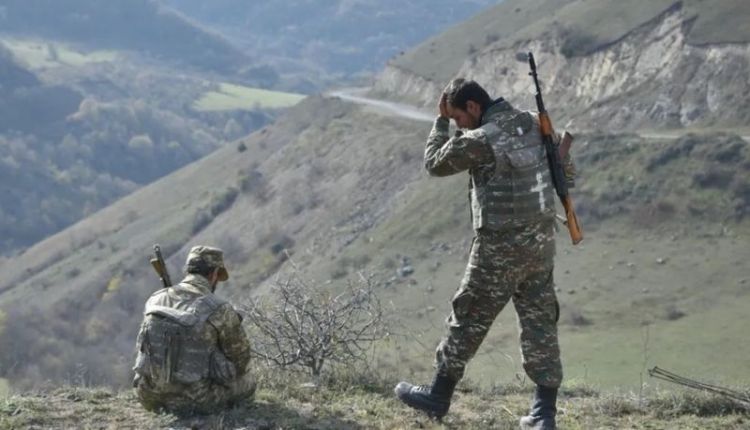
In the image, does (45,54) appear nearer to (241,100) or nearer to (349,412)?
(241,100)

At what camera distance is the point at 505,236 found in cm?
461

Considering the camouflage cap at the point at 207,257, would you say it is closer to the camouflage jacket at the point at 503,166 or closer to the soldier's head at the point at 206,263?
the soldier's head at the point at 206,263

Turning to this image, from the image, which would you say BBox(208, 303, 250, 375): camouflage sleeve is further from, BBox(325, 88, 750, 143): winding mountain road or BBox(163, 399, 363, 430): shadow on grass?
BBox(325, 88, 750, 143): winding mountain road

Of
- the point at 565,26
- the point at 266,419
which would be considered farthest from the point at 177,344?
the point at 565,26

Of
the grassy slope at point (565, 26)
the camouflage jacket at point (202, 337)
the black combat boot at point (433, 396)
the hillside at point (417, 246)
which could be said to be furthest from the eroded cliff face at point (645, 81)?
the camouflage jacket at point (202, 337)

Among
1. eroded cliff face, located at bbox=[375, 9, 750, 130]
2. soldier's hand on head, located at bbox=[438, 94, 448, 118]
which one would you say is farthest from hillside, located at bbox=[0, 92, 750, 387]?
eroded cliff face, located at bbox=[375, 9, 750, 130]

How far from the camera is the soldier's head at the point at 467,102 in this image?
185 inches

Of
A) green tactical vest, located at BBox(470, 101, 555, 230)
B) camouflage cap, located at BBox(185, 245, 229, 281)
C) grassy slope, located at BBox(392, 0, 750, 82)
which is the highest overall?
grassy slope, located at BBox(392, 0, 750, 82)

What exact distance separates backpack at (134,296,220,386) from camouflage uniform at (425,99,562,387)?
1384 mm

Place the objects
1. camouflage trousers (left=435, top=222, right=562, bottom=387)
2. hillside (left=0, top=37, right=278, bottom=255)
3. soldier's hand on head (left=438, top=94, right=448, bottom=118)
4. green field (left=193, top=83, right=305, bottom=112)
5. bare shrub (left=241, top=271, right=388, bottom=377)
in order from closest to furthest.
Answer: camouflage trousers (left=435, top=222, right=562, bottom=387) < soldier's hand on head (left=438, top=94, right=448, bottom=118) < bare shrub (left=241, top=271, right=388, bottom=377) < hillside (left=0, top=37, right=278, bottom=255) < green field (left=193, top=83, right=305, bottom=112)

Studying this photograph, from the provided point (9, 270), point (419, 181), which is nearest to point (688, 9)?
point (419, 181)

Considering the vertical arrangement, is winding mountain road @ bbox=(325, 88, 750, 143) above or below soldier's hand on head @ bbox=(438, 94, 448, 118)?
above

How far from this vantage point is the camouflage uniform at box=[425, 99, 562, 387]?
4.55 metres

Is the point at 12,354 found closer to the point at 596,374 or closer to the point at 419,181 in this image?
the point at 419,181
